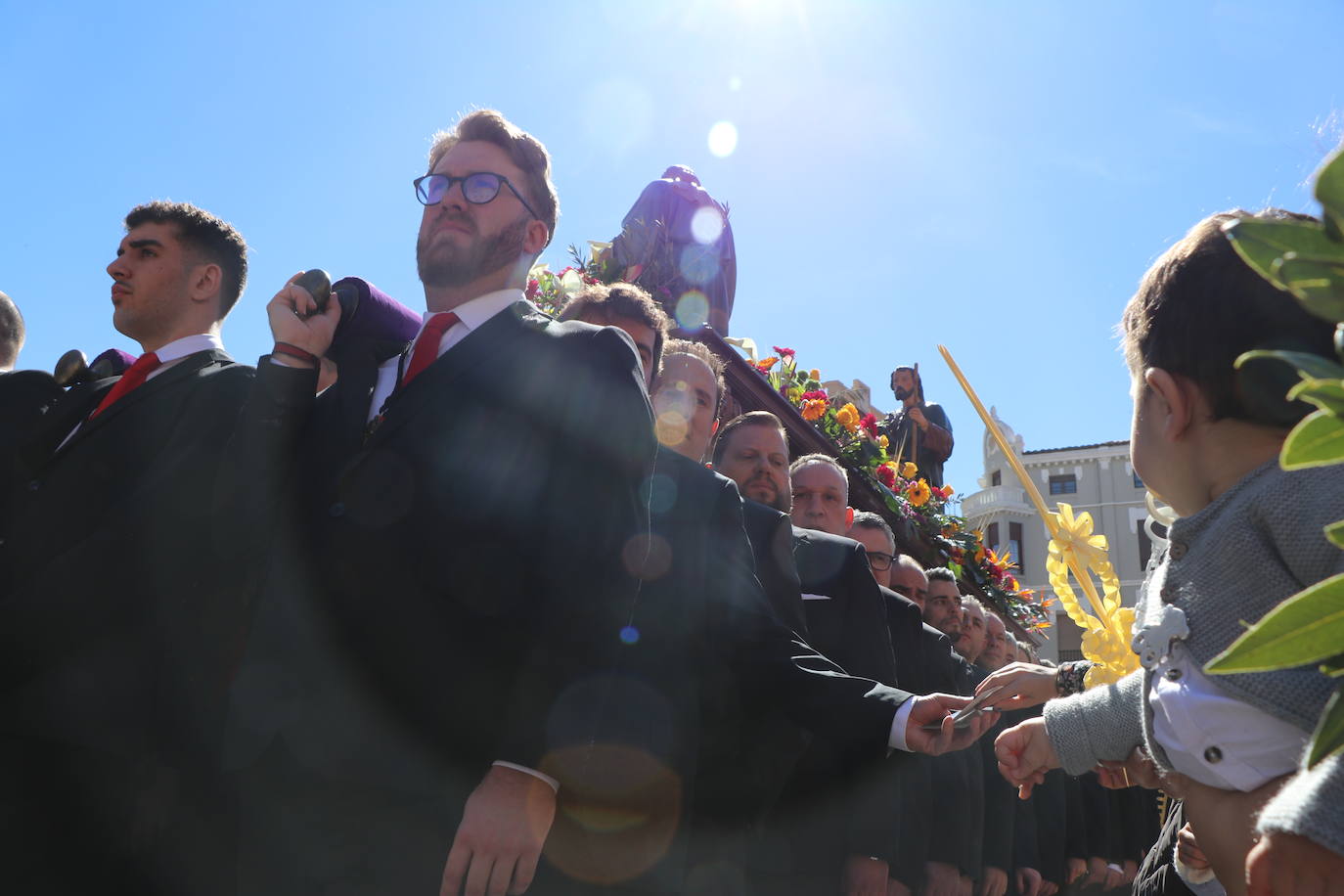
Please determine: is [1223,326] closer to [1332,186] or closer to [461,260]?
[1332,186]

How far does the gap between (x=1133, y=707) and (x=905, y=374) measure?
8.76 metres

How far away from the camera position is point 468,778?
194cm

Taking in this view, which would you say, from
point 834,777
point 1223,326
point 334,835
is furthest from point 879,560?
point 334,835

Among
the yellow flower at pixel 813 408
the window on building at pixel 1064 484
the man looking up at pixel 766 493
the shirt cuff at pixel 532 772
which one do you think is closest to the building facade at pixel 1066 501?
the window on building at pixel 1064 484

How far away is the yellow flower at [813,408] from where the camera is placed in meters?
6.61

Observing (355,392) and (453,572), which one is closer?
(453,572)

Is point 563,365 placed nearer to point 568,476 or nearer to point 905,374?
point 568,476

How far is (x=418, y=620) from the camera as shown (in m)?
1.98

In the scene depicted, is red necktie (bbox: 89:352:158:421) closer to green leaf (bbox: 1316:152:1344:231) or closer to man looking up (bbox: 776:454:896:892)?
man looking up (bbox: 776:454:896:892)

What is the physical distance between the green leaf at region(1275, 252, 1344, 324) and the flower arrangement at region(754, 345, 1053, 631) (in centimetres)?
520

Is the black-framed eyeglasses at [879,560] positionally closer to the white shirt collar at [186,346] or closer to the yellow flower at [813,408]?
the yellow flower at [813,408]

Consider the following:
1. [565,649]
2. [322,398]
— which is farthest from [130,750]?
[565,649]

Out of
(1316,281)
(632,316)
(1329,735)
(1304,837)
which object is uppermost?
(632,316)

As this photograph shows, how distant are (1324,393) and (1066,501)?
45.1m
